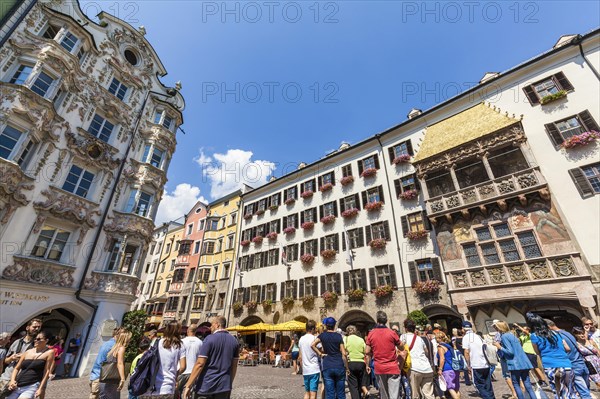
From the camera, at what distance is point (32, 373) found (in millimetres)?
5180

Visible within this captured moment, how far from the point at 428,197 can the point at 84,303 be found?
70.0 feet

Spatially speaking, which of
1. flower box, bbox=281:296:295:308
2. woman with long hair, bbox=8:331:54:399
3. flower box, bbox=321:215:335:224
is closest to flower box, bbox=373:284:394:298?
flower box, bbox=321:215:335:224

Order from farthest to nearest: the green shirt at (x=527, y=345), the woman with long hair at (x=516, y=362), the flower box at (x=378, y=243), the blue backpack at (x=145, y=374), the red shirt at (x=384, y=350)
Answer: the flower box at (x=378, y=243), the green shirt at (x=527, y=345), the woman with long hair at (x=516, y=362), the red shirt at (x=384, y=350), the blue backpack at (x=145, y=374)

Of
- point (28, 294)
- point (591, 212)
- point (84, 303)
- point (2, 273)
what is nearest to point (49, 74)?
point (2, 273)

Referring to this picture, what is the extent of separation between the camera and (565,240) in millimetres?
14125

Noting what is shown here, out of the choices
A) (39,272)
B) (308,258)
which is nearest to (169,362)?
(39,272)

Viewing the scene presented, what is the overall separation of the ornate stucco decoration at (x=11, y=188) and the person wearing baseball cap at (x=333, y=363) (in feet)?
50.3

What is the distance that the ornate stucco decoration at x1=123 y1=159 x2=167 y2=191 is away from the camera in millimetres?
18547

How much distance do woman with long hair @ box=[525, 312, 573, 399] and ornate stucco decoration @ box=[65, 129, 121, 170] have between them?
21.1 meters

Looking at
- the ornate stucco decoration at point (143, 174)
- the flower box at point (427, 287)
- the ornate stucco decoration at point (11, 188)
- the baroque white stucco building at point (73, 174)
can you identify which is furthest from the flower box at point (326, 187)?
the ornate stucco decoration at point (11, 188)

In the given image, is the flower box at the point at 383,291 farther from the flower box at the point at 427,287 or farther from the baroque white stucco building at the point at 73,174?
the baroque white stucco building at the point at 73,174

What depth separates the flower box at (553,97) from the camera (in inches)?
646

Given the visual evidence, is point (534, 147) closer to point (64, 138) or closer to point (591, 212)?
point (591, 212)

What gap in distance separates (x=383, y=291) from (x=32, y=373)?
58.5 feet
